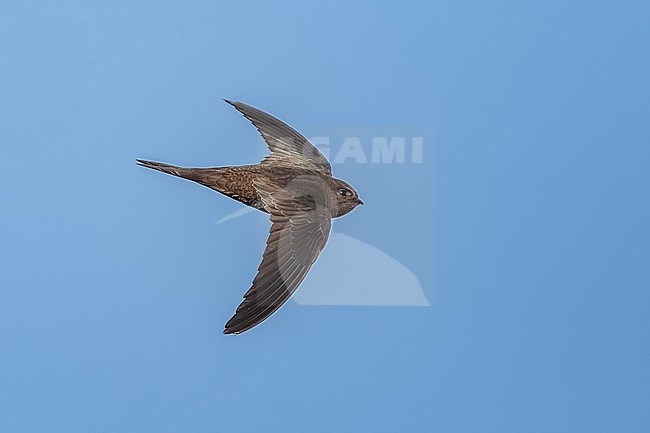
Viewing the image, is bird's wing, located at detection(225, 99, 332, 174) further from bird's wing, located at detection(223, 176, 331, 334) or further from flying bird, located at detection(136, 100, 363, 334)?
bird's wing, located at detection(223, 176, 331, 334)

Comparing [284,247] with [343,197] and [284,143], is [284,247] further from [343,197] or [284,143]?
[284,143]

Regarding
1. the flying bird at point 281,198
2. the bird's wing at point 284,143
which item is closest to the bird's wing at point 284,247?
the flying bird at point 281,198

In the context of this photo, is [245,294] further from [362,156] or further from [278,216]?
[362,156]

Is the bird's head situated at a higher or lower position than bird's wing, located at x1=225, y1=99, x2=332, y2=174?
lower

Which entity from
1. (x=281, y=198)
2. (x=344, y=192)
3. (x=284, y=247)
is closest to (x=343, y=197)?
(x=344, y=192)

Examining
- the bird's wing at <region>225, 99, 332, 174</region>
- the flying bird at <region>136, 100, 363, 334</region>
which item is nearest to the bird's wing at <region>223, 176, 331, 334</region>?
the flying bird at <region>136, 100, 363, 334</region>

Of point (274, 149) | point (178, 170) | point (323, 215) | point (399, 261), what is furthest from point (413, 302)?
point (178, 170)

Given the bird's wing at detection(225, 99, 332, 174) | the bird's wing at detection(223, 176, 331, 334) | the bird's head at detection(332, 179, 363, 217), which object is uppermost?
the bird's wing at detection(225, 99, 332, 174)
